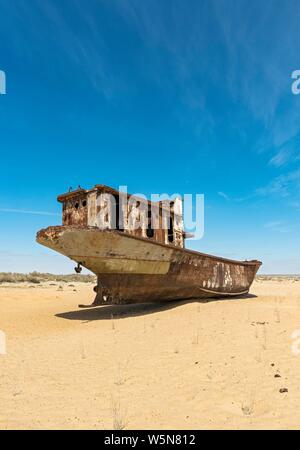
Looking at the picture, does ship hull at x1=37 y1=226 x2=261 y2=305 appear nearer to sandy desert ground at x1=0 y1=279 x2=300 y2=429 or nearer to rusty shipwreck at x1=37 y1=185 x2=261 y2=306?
rusty shipwreck at x1=37 y1=185 x2=261 y2=306

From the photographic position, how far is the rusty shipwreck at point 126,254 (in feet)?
29.4

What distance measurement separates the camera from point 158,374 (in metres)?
4.60

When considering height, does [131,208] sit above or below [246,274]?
above

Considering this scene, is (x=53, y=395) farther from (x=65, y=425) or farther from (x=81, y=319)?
(x=81, y=319)

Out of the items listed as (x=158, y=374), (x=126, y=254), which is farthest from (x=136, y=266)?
(x=158, y=374)

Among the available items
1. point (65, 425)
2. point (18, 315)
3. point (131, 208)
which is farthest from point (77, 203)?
point (65, 425)

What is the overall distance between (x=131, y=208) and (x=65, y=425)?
7939 mm

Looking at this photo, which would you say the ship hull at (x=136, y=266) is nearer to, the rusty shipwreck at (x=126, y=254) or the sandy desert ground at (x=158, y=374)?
the rusty shipwreck at (x=126, y=254)

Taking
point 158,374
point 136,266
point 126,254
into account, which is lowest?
point 158,374

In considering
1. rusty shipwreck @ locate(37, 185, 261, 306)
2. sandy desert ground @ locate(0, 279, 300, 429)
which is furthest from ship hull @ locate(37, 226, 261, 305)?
sandy desert ground @ locate(0, 279, 300, 429)

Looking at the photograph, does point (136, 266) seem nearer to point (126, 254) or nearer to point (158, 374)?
point (126, 254)

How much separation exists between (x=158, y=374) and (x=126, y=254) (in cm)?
525

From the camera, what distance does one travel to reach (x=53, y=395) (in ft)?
Answer: 13.2

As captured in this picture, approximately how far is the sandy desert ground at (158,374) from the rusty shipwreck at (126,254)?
5.88 ft
